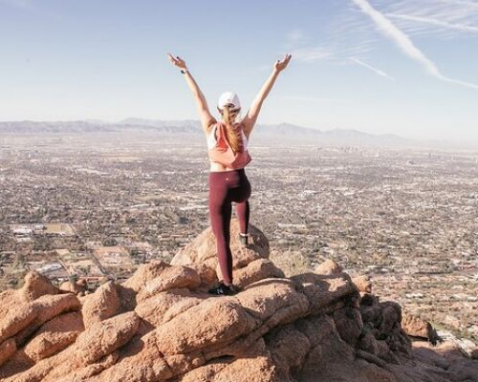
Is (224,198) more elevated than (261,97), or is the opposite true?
(261,97)

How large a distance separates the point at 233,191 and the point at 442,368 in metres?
8.94

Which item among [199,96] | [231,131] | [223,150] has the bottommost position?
[223,150]

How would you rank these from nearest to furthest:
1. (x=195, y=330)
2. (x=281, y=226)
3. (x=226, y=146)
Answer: (x=195, y=330)
(x=226, y=146)
(x=281, y=226)

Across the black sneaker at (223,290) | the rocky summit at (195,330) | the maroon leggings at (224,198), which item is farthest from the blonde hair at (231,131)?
the black sneaker at (223,290)

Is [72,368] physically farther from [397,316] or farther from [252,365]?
[397,316]

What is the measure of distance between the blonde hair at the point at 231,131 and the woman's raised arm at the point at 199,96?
337 millimetres

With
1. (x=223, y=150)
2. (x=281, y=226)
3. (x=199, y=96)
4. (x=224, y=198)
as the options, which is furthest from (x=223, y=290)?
(x=281, y=226)

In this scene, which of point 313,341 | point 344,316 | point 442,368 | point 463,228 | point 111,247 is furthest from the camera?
point 463,228

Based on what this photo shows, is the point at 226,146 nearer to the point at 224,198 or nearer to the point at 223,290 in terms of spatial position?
the point at 224,198

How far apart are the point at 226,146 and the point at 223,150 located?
87mm

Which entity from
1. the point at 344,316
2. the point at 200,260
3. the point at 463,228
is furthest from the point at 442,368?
the point at 463,228

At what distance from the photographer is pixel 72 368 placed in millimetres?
8156

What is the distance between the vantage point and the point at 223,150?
855 cm

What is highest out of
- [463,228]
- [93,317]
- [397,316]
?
[93,317]
